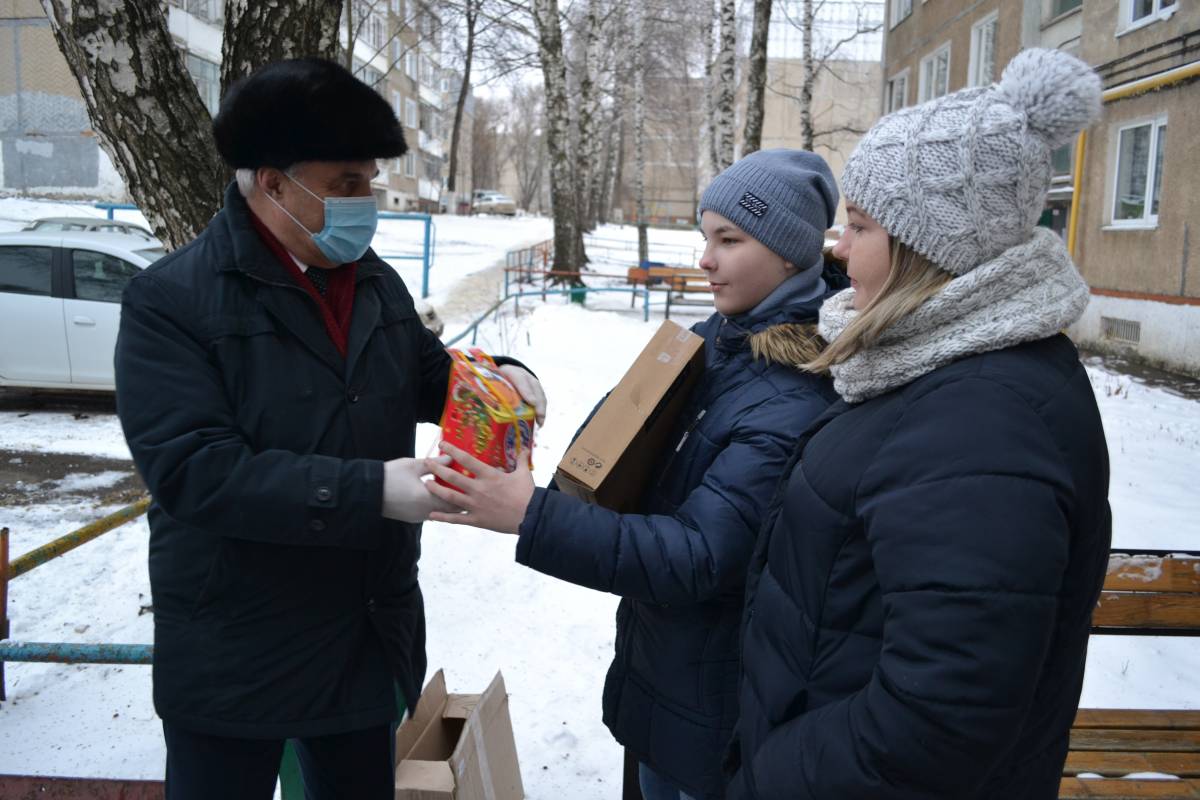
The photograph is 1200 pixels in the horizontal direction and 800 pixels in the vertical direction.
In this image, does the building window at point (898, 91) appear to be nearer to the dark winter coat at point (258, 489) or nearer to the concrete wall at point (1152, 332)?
the concrete wall at point (1152, 332)

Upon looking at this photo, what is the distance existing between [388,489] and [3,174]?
96.8 feet

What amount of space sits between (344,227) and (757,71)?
12.6 metres

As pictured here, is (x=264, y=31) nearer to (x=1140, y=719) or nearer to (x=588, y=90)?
(x=1140, y=719)

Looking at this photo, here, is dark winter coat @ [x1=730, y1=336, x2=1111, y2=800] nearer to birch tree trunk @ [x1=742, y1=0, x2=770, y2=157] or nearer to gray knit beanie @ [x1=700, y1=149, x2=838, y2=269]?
gray knit beanie @ [x1=700, y1=149, x2=838, y2=269]

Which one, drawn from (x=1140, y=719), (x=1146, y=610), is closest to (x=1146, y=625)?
(x=1146, y=610)

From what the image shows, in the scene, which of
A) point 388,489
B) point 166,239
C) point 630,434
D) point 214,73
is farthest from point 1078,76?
point 214,73

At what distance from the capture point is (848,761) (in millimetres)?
1224

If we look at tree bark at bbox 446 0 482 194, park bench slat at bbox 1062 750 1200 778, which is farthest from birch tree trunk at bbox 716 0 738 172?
park bench slat at bbox 1062 750 1200 778

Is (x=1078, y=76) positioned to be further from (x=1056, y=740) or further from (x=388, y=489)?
(x=388, y=489)

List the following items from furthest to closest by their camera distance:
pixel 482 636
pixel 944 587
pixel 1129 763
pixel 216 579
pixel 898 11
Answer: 1. pixel 898 11
2. pixel 482 636
3. pixel 1129 763
4. pixel 216 579
5. pixel 944 587

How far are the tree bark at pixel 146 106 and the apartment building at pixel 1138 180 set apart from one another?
8830mm

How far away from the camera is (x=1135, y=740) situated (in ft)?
9.03

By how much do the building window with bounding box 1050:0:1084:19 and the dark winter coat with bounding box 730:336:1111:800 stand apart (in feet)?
53.1

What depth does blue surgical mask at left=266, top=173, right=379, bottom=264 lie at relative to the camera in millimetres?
1936
